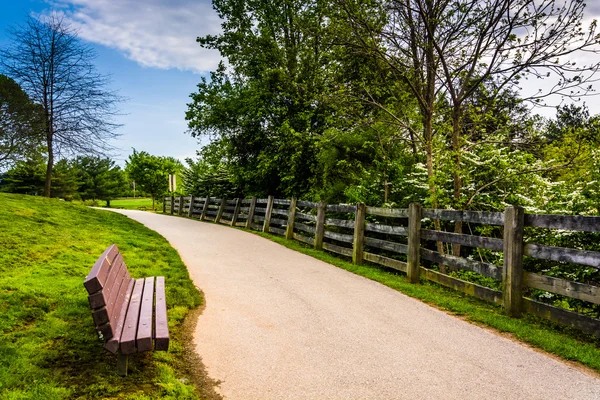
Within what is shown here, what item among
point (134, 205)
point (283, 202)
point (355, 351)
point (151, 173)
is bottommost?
point (355, 351)

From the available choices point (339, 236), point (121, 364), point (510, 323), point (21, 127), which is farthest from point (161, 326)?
point (21, 127)

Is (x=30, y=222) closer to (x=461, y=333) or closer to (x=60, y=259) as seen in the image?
(x=60, y=259)

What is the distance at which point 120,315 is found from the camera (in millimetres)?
3746

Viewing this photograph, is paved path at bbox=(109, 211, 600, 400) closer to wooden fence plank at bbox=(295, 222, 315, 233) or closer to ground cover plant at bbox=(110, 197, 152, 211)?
wooden fence plank at bbox=(295, 222, 315, 233)

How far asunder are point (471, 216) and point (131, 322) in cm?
495

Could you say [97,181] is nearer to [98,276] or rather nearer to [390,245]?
[390,245]

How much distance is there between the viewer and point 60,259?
23.5 ft

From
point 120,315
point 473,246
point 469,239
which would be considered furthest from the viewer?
point 469,239

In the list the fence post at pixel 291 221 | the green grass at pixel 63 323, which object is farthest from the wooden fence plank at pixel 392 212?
the fence post at pixel 291 221

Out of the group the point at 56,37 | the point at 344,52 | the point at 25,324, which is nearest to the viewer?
the point at 25,324

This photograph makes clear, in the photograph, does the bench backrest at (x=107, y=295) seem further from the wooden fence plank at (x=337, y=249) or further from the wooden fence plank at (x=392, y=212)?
the wooden fence plank at (x=337, y=249)

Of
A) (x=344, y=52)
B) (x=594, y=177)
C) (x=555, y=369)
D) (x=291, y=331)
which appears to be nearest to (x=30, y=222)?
(x=291, y=331)

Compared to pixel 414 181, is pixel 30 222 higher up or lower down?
lower down

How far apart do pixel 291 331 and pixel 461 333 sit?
1.99 meters
